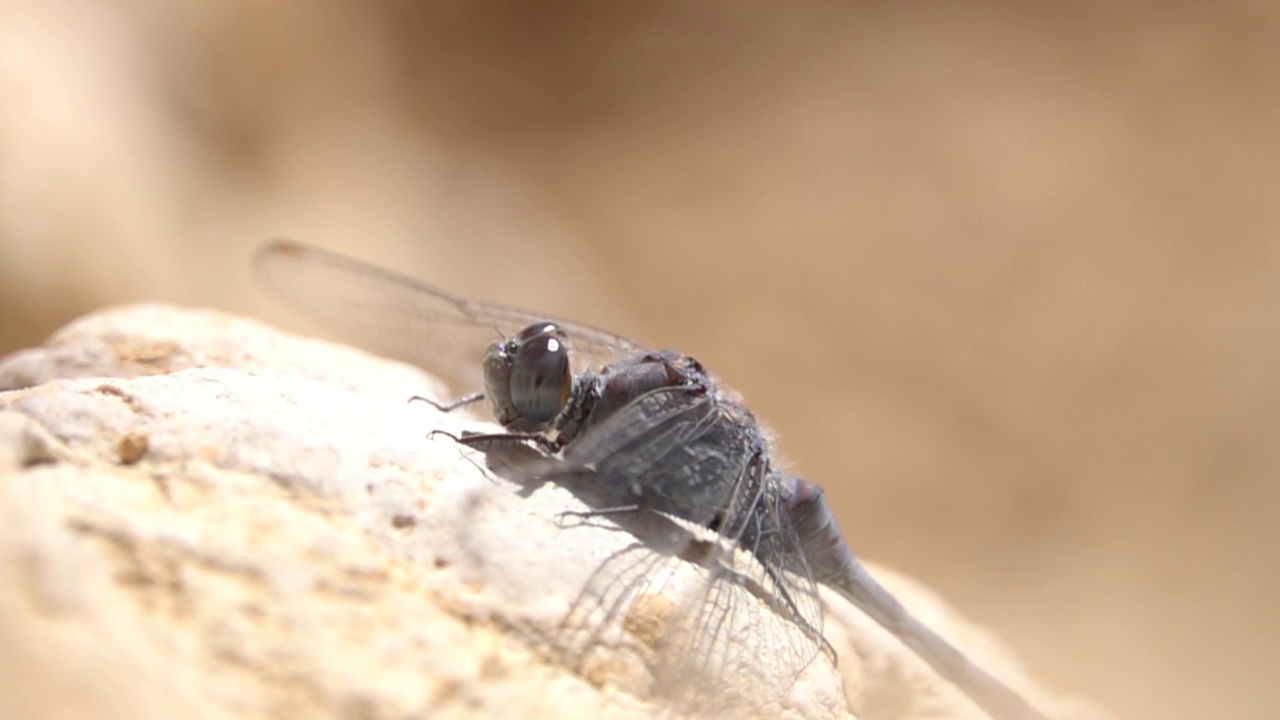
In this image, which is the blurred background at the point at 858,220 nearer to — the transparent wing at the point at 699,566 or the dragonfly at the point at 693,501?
the dragonfly at the point at 693,501

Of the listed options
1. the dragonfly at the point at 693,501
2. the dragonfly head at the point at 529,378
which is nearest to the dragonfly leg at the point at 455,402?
the dragonfly at the point at 693,501

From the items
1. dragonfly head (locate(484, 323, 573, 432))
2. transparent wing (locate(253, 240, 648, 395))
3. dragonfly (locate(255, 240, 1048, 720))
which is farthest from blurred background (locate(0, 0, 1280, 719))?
dragonfly head (locate(484, 323, 573, 432))

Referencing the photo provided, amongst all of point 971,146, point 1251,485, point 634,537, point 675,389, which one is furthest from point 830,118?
point 634,537

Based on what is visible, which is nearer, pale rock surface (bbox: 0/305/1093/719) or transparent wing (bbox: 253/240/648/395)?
pale rock surface (bbox: 0/305/1093/719)

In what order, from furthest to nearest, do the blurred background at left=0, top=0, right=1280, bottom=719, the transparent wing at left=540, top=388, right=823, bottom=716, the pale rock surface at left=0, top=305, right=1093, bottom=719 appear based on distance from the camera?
the blurred background at left=0, top=0, right=1280, bottom=719 → the transparent wing at left=540, top=388, right=823, bottom=716 → the pale rock surface at left=0, top=305, right=1093, bottom=719

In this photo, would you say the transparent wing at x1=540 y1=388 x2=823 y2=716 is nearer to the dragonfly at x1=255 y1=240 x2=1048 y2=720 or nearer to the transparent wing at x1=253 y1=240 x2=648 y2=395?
the dragonfly at x1=255 y1=240 x2=1048 y2=720

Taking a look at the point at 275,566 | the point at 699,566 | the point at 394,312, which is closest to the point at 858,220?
the point at 394,312

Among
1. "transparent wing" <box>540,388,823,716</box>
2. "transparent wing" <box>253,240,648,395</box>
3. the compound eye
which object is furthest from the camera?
"transparent wing" <box>253,240,648,395</box>
